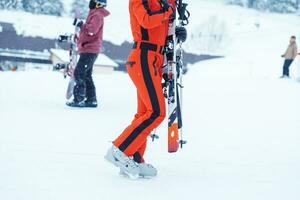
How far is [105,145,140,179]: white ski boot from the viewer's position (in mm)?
3281

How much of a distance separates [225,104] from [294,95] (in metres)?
3.44

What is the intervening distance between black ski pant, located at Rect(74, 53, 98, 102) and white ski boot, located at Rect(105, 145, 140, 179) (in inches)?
146

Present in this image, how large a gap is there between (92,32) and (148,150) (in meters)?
2.90

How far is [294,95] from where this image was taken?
448 inches

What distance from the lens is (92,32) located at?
661cm

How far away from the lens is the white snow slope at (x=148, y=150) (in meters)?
3.06

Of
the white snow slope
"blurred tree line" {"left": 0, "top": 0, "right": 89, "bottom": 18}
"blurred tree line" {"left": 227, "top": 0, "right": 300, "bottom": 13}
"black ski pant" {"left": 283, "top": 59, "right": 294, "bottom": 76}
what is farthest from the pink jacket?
"blurred tree line" {"left": 227, "top": 0, "right": 300, "bottom": 13}

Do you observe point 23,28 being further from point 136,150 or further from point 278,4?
point 278,4

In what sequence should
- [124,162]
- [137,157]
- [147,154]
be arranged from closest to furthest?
[124,162] < [137,157] < [147,154]

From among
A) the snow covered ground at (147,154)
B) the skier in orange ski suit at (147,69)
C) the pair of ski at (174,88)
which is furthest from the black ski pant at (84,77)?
the skier in orange ski suit at (147,69)

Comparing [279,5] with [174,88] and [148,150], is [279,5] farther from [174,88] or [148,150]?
[174,88]

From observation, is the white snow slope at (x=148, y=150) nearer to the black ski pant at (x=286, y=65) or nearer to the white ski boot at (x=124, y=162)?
the white ski boot at (x=124, y=162)

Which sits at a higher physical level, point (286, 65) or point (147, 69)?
point (147, 69)

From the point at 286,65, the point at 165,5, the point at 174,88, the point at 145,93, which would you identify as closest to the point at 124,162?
the point at 145,93
